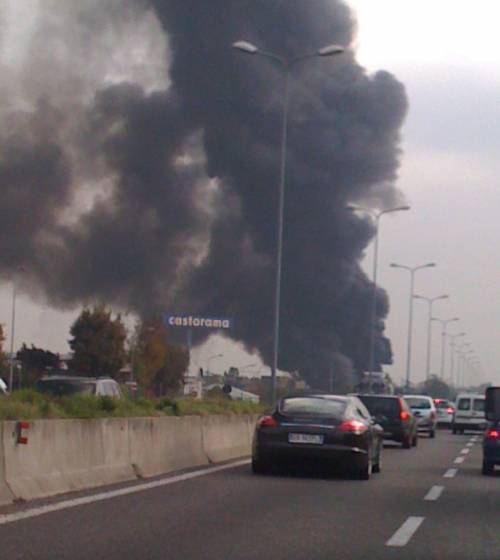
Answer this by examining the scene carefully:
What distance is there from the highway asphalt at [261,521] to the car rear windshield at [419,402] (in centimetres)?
2449

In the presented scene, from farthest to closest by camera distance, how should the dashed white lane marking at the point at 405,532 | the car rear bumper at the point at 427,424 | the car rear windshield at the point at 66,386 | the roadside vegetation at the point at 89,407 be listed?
the car rear bumper at the point at 427,424 < the car rear windshield at the point at 66,386 < the roadside vegetation at the point at 89,407 < the dashed white lane marking at the point at 405,532

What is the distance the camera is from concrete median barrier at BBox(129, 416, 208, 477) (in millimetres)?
17875

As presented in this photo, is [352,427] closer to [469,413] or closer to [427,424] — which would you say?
[427,424]

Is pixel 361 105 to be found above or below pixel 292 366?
above

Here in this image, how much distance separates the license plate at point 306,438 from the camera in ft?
62.8

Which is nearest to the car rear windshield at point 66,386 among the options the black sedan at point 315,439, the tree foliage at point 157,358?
the black sedan at point 315,439

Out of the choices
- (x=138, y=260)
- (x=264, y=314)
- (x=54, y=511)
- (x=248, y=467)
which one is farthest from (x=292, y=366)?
(x=54, y=511)

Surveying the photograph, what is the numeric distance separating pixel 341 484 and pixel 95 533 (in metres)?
7.39

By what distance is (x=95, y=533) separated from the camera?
11320mm

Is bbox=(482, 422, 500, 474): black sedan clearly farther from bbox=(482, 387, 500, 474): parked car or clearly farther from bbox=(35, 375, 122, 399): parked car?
bbox=(35, 375, 122, 399): parked car

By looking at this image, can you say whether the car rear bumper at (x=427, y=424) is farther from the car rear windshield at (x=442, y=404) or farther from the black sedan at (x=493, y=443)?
the black sedan at (x=493, y=443)

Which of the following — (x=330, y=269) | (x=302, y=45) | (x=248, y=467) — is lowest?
(x=248, y=467)

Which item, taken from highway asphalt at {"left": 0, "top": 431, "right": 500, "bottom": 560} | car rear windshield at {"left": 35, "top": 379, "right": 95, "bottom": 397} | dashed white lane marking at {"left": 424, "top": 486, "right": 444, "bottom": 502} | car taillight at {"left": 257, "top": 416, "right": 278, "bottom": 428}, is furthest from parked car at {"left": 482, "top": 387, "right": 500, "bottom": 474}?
car rear windshield at {"left": 35, "top": 379, "right": 95, "bottom": 397}

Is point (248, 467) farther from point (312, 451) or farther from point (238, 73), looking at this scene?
point (238, 73)
